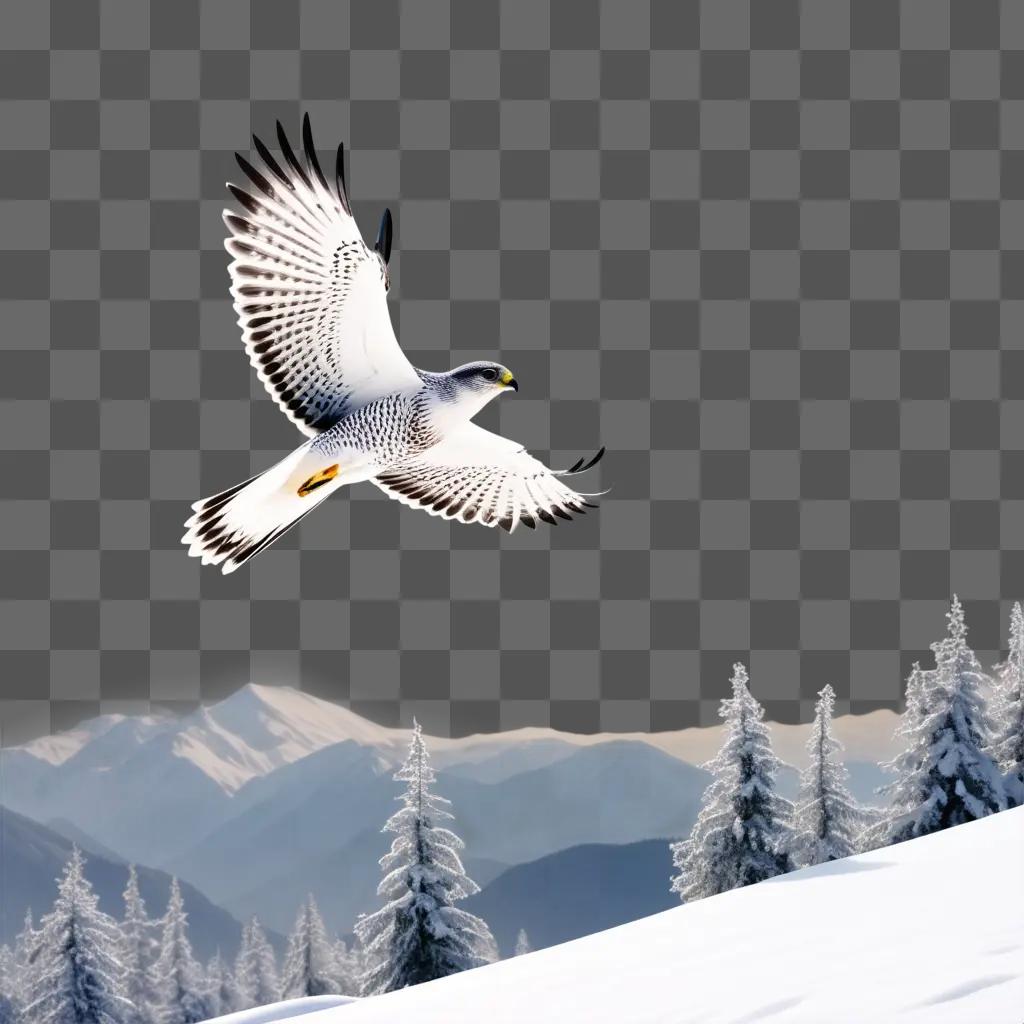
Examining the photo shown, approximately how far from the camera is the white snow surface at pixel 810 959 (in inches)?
344

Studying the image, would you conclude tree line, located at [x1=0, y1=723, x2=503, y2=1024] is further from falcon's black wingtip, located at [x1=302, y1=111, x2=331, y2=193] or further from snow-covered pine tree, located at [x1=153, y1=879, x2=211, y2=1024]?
falcon's black wingtip, located at [x1=302, y1=111, x2=331, y2=193]

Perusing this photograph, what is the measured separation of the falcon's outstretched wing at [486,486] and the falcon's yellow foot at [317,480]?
1.77 metres

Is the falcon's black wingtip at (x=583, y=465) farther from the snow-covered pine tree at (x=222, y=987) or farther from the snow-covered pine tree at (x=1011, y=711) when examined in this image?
the snow-covered pine tree at (x=222, y=987)

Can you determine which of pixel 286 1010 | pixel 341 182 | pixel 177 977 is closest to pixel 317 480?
pixel 341 182

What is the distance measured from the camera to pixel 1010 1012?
7.65 meters

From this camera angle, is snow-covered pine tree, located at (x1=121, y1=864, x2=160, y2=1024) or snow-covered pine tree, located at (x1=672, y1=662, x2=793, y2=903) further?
snow-covered pine tree, located at (x1=121, y1=864, x2=160, y2=1024)

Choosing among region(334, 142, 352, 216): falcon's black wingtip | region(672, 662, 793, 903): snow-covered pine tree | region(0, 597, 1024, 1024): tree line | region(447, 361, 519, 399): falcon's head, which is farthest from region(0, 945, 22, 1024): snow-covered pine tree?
region(334, 142, 352, 216): falcon's black wingtip

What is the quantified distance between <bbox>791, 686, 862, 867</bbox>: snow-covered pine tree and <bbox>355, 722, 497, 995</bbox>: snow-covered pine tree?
4.45 meters

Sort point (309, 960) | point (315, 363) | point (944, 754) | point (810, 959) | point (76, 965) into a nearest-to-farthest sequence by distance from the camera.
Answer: point (315, 363), point (810, 959), point (944, 754), point (76, 965), point (309, 960)

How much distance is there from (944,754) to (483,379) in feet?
39.5

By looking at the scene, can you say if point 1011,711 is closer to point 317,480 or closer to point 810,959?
point 810,959

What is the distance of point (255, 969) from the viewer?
28203 mm

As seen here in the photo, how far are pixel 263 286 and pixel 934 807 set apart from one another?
43.8 feet

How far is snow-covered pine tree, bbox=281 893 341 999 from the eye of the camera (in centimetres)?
2389
